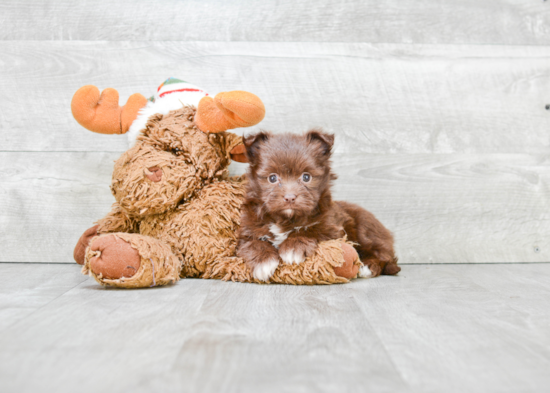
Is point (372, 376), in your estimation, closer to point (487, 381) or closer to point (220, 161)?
point (487, 381)

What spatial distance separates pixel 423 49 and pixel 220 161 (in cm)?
108

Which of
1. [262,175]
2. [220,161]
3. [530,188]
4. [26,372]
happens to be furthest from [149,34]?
[530,188]

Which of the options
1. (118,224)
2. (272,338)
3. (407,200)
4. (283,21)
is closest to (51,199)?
(118,224)

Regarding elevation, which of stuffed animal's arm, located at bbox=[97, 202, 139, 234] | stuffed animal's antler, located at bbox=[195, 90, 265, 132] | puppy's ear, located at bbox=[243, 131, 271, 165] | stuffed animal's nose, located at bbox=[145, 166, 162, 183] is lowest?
stuffed animal's arm, located at bbox=[97, 202, 139, 234]

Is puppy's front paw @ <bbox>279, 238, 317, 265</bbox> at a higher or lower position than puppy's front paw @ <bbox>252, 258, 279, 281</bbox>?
higher

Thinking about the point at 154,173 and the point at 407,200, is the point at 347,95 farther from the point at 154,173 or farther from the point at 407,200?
the point at 154,173

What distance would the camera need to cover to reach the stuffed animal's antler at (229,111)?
136cm

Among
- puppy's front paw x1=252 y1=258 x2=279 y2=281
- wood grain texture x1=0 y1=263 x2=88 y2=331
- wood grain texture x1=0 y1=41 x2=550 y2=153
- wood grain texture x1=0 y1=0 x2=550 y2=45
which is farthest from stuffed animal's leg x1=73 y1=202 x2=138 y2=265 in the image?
wood grain texture x1=0 y1=0 x2=550 y2=45

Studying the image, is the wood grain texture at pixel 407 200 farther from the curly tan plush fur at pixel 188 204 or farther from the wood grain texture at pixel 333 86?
the curly tan plush fur at pixel 188 204

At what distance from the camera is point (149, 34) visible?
1.92 m

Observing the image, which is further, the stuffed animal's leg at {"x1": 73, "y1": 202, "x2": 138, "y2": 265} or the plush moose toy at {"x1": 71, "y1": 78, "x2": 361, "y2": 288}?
the stuffed animal's leg at {"x1": 73, "y1": 202, "x2": 138, "y2": 265}

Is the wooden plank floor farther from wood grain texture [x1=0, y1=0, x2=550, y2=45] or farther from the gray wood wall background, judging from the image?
wood grain texture [x1=0, y1=0, x2=550, y2=45]

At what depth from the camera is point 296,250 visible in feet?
4.55

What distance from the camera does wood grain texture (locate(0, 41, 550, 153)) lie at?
74.7 inches
